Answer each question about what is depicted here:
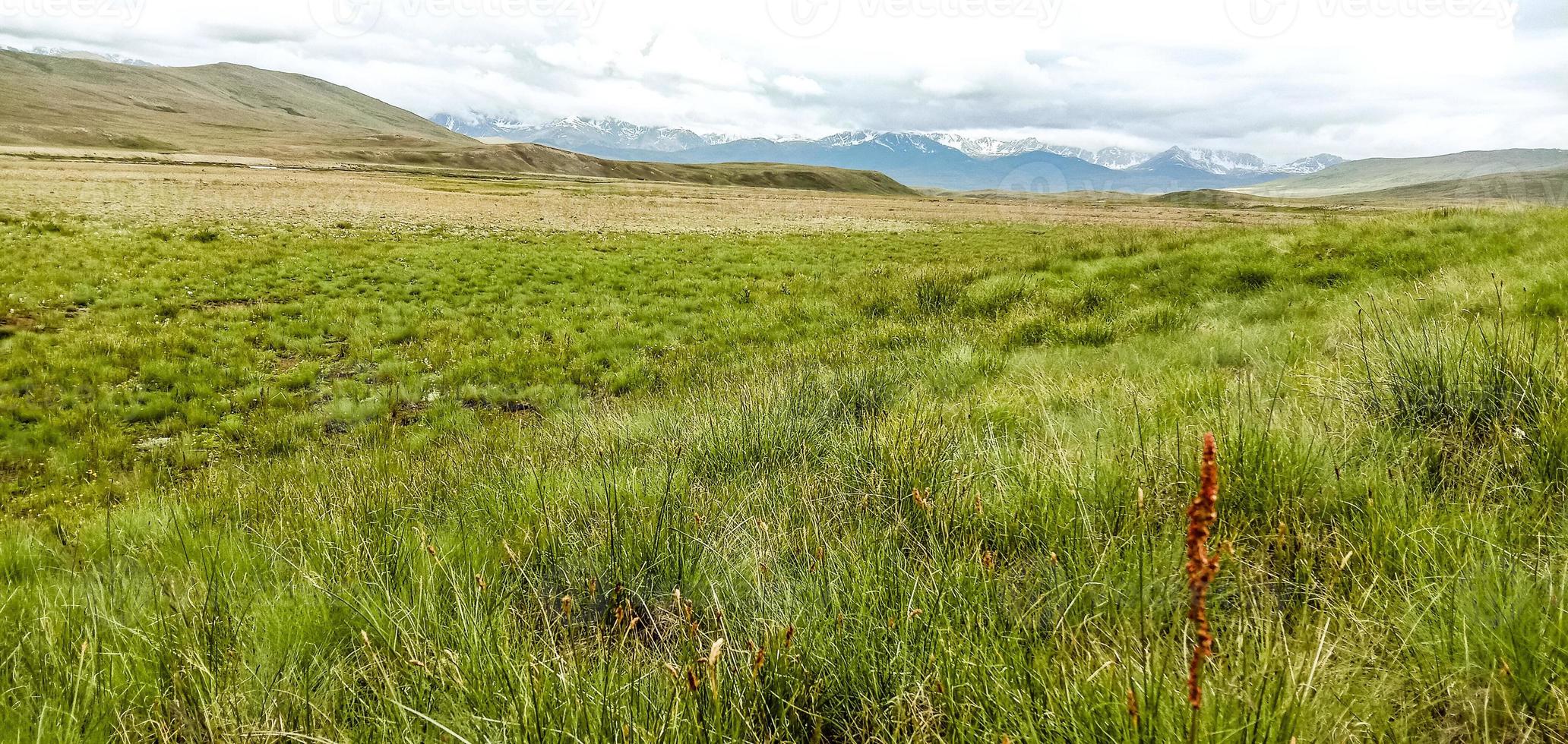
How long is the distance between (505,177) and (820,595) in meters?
132

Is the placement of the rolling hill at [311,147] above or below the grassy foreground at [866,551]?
above

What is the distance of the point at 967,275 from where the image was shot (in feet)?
56.8

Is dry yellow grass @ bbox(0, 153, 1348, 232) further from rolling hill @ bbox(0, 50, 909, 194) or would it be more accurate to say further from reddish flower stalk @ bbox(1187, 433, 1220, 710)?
rolling hill @ bbox(0, 50, 909, 194)

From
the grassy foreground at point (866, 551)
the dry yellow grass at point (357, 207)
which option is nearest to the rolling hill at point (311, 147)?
the dry yellow grass at point (357, 207)

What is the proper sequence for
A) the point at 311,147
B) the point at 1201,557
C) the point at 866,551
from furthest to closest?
the point at 311,147, the point at 866,551, the point at 1201,557

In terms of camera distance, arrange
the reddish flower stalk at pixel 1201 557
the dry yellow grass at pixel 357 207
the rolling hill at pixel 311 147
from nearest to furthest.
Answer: the reddish flower stalk at pixel 1201 557, the dry yellow grass at pixel 357 207, the rolling hill at pixel 311 147

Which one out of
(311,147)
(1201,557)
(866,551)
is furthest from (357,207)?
(311,147)

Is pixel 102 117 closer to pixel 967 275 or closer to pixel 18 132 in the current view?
pixel 18 132

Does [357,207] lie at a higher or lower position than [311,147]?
lower

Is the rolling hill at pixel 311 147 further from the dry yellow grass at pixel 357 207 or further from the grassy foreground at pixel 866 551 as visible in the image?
the grassy foreground at pixel 866 551

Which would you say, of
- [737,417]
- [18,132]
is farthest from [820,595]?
[18,132]

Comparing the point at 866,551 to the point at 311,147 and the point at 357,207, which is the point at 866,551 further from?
the point at 311,147

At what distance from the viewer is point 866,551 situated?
106 inches

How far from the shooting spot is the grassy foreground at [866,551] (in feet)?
5.81
